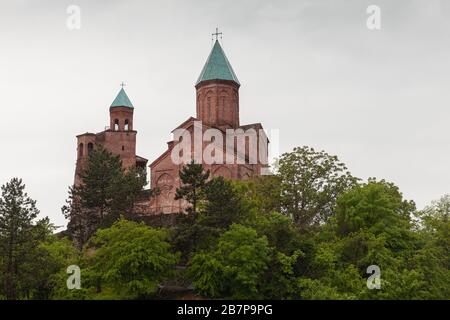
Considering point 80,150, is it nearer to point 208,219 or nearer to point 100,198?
point 100,198

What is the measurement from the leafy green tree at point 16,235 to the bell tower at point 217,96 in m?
27.6

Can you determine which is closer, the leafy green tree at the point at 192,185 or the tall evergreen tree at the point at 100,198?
the leafy green tree at the point at 192,185

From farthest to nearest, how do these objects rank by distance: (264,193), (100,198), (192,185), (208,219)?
(100,198) → (264,193) → (192,185) → (208,219)

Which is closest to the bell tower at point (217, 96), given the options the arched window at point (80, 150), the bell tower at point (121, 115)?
the bell tower at point (121, 115)

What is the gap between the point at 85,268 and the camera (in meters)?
40.2

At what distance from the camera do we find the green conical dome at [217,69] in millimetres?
66188

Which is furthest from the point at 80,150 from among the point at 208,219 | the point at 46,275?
the point at 46,275

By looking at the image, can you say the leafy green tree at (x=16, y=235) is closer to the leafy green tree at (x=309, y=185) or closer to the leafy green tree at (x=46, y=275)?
the leafy green tree at (x=46, y=275)

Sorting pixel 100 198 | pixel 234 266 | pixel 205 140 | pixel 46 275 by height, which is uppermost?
pixel 205 140

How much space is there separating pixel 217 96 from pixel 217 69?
267 cm

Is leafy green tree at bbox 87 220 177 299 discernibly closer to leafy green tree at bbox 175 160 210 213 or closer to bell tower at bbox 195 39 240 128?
leafy green tree at bbox 175 160 210 213

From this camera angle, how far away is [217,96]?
215 feet

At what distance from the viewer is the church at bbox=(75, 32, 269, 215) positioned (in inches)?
2375
